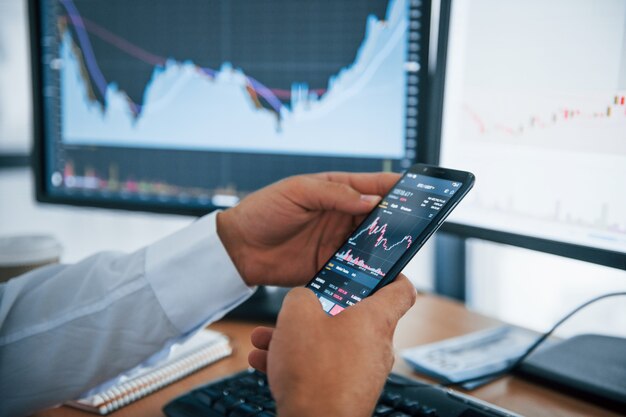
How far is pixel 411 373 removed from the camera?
62 centimetres

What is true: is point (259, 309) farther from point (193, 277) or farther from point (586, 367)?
point (586, 367)

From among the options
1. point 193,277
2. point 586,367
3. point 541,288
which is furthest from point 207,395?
point 541,288

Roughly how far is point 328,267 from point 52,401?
0.29 metres

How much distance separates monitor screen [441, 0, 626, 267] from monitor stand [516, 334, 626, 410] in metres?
0.13

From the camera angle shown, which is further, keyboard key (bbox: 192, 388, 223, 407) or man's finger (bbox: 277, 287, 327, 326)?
keyboard key (bbox: 192, 388, 223, 407)

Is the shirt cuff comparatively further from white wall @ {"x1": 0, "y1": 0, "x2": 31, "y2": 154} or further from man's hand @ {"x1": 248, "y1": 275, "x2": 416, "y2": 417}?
white wall @ {"x1": 0, "y1": 0, "x2": 31, "y2": 154}

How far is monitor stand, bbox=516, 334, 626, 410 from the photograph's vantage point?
561 millimetres

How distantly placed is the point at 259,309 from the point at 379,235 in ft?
0.92

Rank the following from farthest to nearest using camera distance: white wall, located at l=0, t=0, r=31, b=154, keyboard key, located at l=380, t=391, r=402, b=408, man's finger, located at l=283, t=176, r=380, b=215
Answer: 1. white wall, located at l=0, t=0, r=31, b=154
2. man's finger, located at l=283, t=176, r=380, b=215
3. keyboard key, located at l=380, t=391, r=402, b=408

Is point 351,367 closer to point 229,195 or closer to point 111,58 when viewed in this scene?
point 229,195

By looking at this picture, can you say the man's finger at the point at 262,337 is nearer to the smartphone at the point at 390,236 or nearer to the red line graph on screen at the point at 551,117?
the smartphone at the point at 390,236

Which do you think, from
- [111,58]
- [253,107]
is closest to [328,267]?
[253,107]

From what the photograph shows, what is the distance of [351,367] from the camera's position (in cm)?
40

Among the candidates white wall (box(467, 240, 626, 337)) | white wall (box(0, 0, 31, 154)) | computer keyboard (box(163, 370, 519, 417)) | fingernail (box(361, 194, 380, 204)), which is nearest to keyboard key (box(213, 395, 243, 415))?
computer keyboard (box(163, 370, 519, 417))
